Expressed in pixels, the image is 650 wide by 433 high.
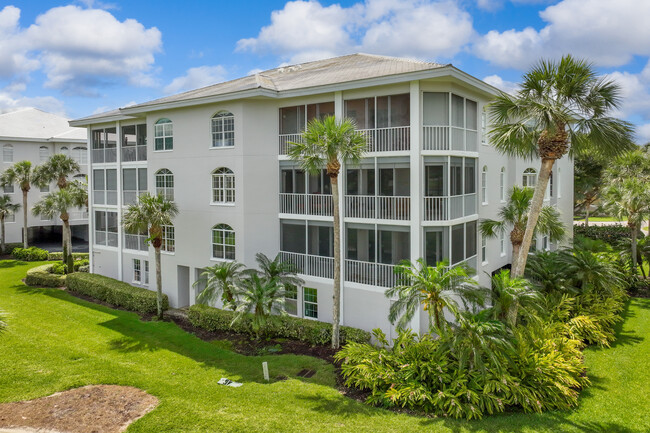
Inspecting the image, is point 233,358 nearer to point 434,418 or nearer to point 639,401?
point 434,418

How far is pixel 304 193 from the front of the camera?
19.3 m

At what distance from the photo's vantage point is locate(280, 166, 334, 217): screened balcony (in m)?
18.8

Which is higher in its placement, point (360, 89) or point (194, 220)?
point (360, 89)

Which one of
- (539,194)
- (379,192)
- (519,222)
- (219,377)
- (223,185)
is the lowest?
(219,377)

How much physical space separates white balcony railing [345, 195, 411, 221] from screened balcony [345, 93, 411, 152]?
186 centimetres

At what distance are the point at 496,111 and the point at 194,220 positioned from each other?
46.0ft

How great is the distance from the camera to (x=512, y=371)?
12742 millimetres

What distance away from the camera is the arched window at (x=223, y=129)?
1981 centimetres

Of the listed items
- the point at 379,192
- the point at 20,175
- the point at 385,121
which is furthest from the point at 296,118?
the point at 20,175

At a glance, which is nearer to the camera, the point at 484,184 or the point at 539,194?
the point at 539,194

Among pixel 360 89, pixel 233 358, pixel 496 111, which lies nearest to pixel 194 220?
pixel 233 358

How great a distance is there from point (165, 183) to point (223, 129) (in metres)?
4.81

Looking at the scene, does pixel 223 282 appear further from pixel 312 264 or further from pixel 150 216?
pixel 150 216

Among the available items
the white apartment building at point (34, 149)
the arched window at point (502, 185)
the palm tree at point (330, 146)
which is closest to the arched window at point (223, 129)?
the palm tree at point (330, 146)
